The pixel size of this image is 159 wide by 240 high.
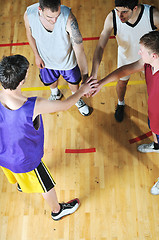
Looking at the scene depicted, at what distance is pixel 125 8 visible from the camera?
2.43 m

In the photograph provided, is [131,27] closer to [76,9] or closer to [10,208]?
[10,208]

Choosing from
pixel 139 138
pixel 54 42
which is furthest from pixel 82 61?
pixel 139 138

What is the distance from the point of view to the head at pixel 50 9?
2359 mm

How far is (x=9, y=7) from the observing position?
16.2 feet

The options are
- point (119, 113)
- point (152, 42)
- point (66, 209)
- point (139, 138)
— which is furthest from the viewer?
point (119, 113)

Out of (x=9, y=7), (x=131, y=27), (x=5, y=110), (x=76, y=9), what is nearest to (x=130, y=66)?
(x=131, y=27)

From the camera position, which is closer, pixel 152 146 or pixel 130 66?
pixel 130 66

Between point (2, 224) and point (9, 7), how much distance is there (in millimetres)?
3534

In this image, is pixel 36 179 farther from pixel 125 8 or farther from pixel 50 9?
pixel 125 8

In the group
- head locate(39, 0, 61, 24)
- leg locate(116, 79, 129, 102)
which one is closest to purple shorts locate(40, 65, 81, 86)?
leg locate(116, 79, 129, 102)

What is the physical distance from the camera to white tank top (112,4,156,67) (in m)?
2.53

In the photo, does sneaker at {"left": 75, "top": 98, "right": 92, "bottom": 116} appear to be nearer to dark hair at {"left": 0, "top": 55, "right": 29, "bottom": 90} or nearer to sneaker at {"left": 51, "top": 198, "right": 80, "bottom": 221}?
sneaker at {"left": 51, "top": 198, "right": 80, "bottom": 221}

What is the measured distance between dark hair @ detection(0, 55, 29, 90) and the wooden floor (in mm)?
1510

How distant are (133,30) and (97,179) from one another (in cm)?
152
